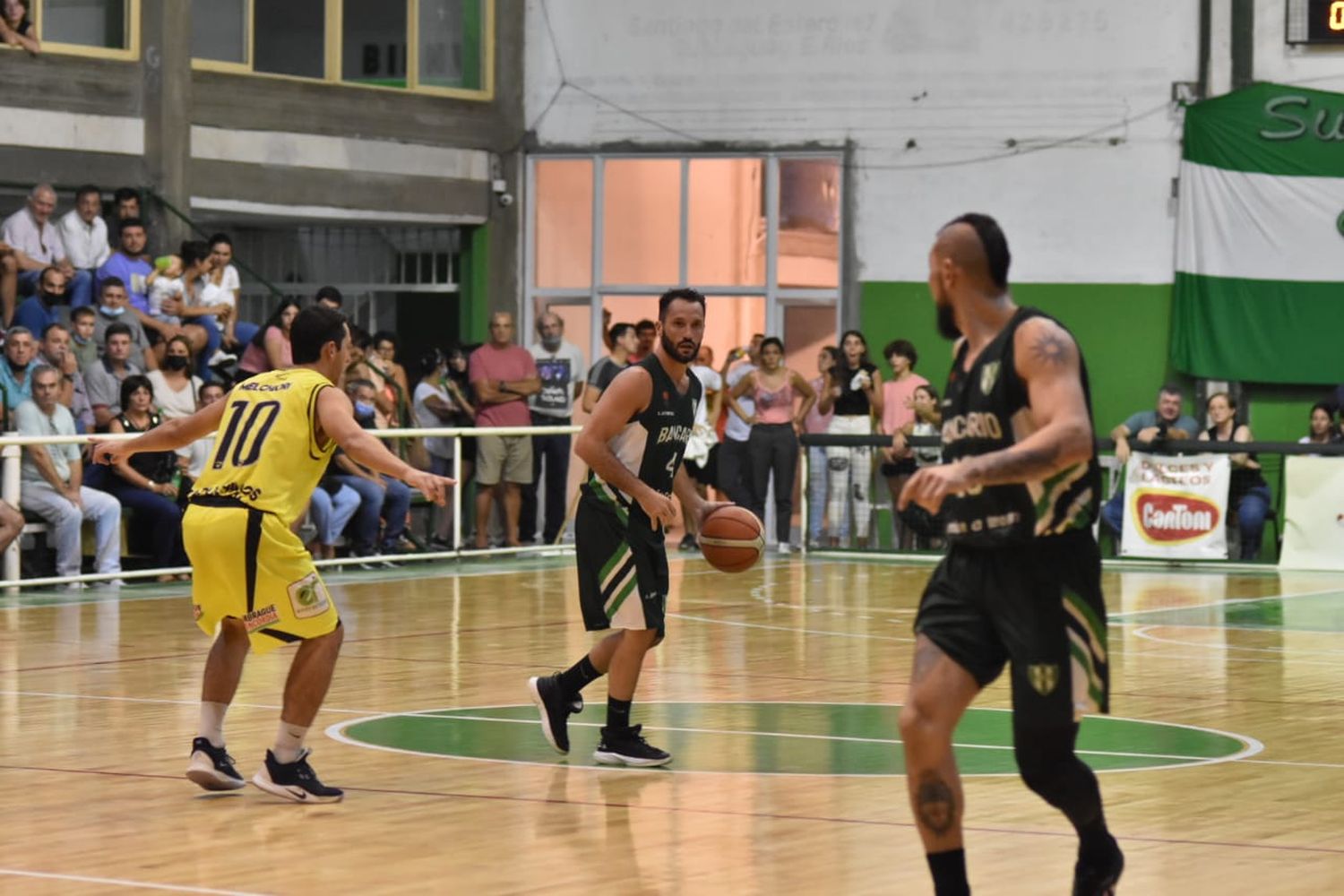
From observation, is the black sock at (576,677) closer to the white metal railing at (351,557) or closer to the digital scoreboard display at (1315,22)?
the white metal railing at (351,557)

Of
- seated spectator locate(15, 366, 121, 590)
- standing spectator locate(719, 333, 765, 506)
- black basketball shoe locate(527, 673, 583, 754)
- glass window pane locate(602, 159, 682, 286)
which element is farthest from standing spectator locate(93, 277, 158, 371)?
black basketball shoe locate(527, 673, 583, 754)

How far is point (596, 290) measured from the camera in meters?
25.8

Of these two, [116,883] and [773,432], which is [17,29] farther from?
[116,883]

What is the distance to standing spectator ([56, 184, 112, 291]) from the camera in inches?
750

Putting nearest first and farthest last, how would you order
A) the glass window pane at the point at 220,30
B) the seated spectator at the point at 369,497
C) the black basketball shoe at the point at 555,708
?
the black basketball shoe at the point at 555,708, the seated spectator at the point at 369,497, the glass window pane at the point at 220,30

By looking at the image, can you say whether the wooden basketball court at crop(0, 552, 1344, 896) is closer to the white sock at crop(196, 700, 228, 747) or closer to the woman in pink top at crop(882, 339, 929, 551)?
the white sock at crop(196, 700, 228, 747)

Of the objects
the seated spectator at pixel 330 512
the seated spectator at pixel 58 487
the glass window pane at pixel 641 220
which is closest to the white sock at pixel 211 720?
the seated spectator at pixel 58 487

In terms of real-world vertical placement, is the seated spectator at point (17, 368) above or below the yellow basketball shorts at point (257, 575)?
above

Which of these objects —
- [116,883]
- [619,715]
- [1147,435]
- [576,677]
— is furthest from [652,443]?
[1147,435]

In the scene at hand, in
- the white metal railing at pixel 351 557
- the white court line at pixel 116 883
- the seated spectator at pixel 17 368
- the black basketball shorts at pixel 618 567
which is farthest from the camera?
the seated spectator at pixel 17 368

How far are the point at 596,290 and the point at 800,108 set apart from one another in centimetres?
306

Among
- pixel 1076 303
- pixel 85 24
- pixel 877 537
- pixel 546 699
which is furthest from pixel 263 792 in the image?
pixel 1076 303

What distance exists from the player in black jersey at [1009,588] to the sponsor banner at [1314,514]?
14318mm

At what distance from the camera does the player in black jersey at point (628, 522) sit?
9.32 meters
